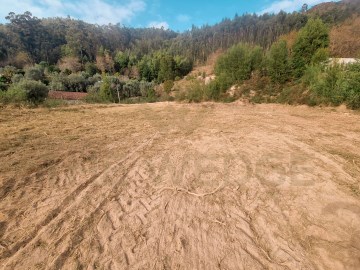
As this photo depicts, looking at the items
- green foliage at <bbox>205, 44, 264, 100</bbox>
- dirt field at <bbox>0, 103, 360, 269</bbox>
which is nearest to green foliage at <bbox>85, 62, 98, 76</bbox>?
green foliage at <bbox>205, 44, 264, 100</bbox>

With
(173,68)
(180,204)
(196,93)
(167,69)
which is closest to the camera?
(180,204)

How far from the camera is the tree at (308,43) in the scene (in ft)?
48.2

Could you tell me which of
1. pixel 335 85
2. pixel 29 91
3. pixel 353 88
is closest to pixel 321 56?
pixel 335 85

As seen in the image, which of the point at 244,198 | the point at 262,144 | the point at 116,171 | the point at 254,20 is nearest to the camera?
the point at 244,198

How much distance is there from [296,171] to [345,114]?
24.8 ft

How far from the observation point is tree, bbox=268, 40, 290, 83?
15.8 meters

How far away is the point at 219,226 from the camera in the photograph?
2857 millimetres

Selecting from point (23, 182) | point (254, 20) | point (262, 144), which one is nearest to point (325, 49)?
point (262, 144)

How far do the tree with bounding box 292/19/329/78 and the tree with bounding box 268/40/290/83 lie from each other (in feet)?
1.96

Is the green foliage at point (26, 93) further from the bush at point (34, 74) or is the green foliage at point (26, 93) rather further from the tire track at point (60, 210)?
the bush at point (34, 74)

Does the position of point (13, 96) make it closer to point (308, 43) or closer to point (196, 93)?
point (196, 93)

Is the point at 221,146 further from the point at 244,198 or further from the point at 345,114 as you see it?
the point at 345,114

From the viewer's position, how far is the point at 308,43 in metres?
14.9

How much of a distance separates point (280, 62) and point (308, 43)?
207 cm
